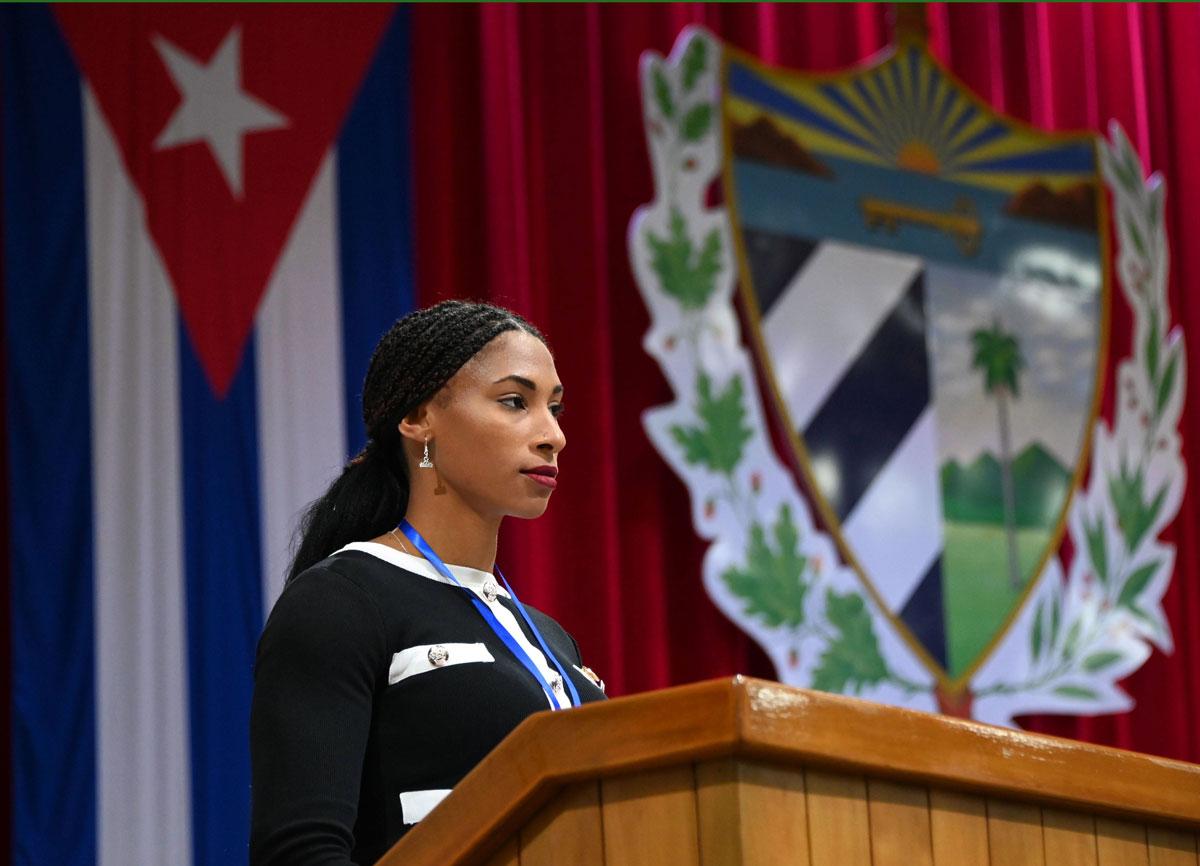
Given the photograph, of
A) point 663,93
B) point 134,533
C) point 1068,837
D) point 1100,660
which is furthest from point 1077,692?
point 1068,837

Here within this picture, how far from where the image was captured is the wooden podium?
1023 mm

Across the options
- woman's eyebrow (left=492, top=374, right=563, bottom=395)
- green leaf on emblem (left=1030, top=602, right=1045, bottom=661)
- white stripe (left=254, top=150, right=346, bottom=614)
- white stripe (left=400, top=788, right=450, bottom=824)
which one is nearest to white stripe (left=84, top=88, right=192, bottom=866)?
white stripe (left=254, top=150, right=346, bottom=614)

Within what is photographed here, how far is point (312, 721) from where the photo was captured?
1.44 meters

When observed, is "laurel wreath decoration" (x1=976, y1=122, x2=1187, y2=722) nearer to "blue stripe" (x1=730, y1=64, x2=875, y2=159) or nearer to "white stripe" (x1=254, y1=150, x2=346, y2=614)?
"blue stripe" (x1=730, y1=64, x2=875, y2=159)

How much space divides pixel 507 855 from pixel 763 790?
0.70 feet

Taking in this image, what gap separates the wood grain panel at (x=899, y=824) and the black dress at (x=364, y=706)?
1.62 feet

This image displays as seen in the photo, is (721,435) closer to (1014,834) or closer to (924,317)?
(924,317)

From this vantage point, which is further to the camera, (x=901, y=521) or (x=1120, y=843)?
(x=901, y=521)

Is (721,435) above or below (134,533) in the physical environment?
above

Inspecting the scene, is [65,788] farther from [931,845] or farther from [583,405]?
[931,845]

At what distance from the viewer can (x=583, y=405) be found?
387 cm

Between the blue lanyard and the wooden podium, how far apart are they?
46 cm

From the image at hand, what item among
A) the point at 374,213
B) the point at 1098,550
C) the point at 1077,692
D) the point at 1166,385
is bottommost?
the point at 1077,692

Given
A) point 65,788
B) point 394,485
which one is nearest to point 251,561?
point 65,788
